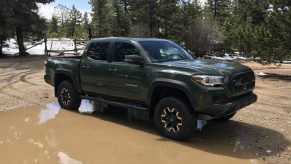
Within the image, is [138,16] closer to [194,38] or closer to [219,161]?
[194,38]

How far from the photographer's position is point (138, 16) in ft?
153

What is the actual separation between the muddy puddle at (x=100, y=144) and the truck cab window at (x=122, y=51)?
1.54m

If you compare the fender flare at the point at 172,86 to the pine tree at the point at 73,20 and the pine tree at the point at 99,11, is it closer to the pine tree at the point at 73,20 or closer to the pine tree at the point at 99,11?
the pine tree at the point at 99,11

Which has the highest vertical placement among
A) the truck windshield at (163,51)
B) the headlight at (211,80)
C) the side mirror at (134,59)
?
the truck windshield at (163,51)

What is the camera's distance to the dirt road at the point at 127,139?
6.44 m

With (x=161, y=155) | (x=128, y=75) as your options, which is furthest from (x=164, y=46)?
(x=161, y=155)

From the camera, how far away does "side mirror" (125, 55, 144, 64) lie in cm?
773

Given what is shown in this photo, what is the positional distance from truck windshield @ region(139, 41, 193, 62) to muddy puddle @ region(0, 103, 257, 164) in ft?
5.24

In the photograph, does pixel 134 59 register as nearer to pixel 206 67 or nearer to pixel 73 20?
pixel 206 67

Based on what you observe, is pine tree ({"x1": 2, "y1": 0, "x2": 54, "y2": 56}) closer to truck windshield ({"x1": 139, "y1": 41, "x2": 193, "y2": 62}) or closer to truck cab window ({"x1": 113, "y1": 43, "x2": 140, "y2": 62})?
truck cab window ({"x1": 113, "y1": 43, "x2": 140, "y2": 62})

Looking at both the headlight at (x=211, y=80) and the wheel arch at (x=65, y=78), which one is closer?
Result: the headlight at (x=211, y=80)

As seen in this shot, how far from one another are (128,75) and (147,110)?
86 centimetres

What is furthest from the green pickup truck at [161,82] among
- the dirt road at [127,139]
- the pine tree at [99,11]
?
the pine tree at [99,11]

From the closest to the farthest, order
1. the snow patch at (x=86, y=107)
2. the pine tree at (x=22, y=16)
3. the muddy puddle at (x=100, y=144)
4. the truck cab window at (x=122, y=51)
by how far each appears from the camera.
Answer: the muddy puddle at (x=100, y=144) < the truck cab window at (x=122, y=51) < the snow patch at (x=86, y=107) < the pine tree at (x=22, y=16)
